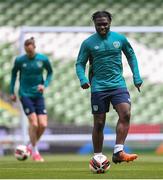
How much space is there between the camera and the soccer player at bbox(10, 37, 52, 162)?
14.6m

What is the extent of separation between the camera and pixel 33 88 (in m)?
14.7

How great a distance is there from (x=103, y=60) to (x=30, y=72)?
15.7ft

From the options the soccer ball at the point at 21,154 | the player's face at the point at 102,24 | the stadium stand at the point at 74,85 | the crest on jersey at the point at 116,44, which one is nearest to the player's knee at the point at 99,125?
the crest on jersey at the point at 116,44

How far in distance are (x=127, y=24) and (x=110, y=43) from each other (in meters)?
14.4

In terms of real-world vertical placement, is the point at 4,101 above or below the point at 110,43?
below

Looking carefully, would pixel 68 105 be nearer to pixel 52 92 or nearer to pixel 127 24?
pixel 52 92

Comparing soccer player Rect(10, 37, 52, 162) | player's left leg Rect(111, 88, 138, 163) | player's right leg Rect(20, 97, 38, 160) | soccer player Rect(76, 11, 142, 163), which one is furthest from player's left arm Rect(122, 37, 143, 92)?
player's right leg Rect(20, 97, 38, 160)

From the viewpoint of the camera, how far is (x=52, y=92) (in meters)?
20.1

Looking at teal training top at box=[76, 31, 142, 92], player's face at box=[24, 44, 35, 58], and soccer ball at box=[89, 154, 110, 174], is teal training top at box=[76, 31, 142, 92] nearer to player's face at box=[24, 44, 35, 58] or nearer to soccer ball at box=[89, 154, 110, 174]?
soccer ball at box=[89, 154, 110, 174]

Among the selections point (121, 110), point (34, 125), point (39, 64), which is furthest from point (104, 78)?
point (34, 125)

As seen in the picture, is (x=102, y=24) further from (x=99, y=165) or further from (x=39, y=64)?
(x=39, y=64)

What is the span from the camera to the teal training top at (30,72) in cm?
1461

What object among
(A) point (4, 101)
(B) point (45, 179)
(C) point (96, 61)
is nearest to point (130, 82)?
(A) point (4, 101)

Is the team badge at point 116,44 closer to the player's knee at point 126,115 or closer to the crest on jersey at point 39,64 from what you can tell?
the player's knee at point 126,115
